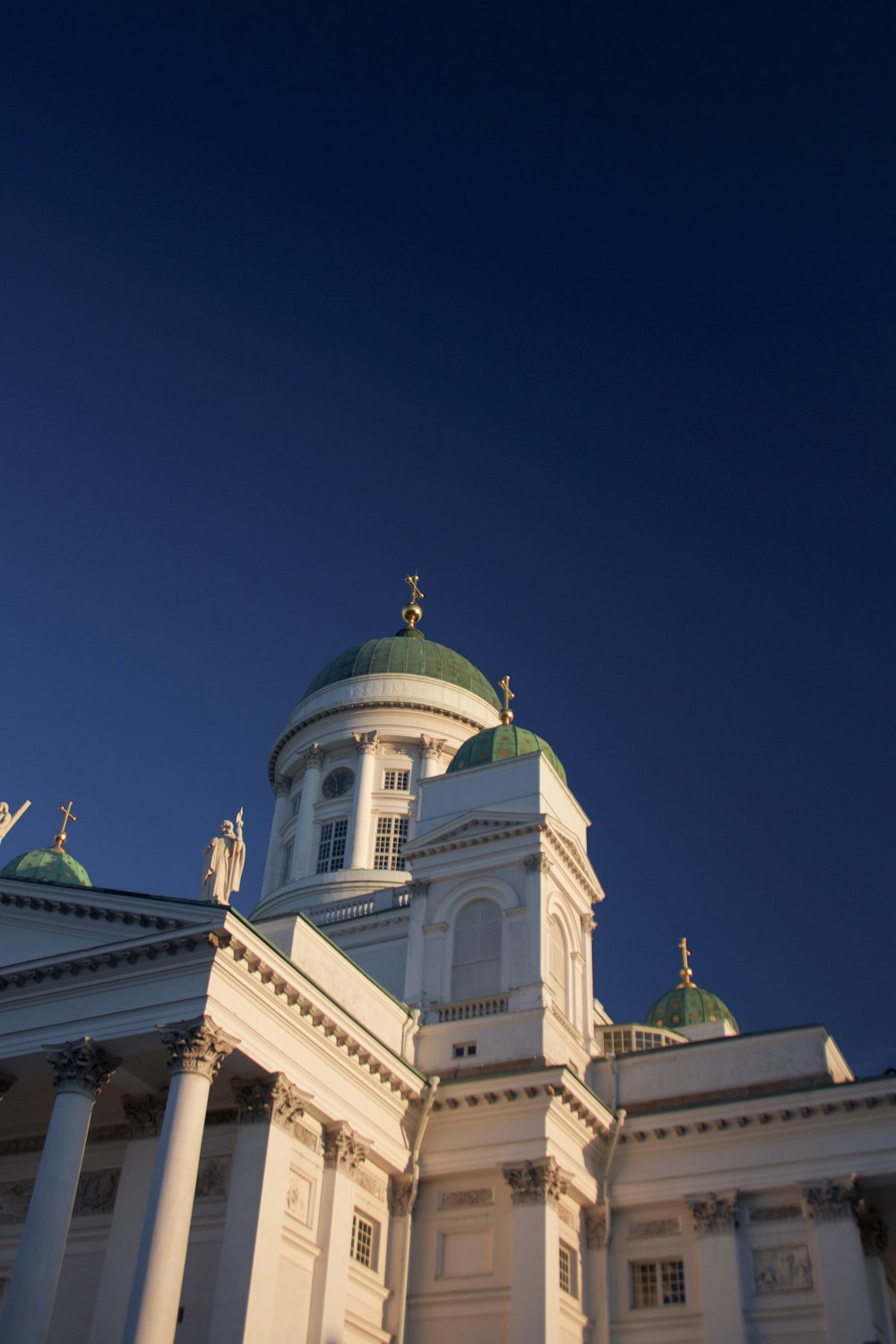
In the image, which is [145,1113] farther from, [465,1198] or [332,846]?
[332,846]

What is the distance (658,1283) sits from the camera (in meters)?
25.9

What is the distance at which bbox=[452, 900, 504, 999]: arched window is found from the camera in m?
29.6

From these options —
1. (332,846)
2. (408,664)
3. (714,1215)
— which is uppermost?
(408,664)

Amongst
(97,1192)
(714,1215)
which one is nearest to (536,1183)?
(714,1215)

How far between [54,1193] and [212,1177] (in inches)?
141

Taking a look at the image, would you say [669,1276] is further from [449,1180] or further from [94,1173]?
[94,1173]

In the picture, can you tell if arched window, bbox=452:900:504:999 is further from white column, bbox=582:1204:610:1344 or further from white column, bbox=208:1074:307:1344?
white column, bbox=208:1074:307:1344

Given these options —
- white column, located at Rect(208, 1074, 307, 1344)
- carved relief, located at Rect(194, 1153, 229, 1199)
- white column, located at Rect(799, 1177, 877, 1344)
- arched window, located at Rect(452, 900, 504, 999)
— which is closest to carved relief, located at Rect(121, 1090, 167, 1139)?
carved relief, located at Rect(194, 1153, 229, 1199)

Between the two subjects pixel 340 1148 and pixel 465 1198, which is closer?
pixel 340 1148

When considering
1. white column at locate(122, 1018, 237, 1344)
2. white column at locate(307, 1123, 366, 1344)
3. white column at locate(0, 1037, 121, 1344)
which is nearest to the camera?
white column at locate(122, 1018, 237, 1344)

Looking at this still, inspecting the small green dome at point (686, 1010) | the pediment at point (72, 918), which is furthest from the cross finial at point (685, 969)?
the pediment at point (72, 918)

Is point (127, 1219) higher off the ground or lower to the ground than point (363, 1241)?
lower

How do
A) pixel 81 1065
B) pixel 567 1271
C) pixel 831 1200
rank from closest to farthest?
pixel 81 1065
pixel 831 1200
pixel 567 1271

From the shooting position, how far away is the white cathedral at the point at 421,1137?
20.8 meters
